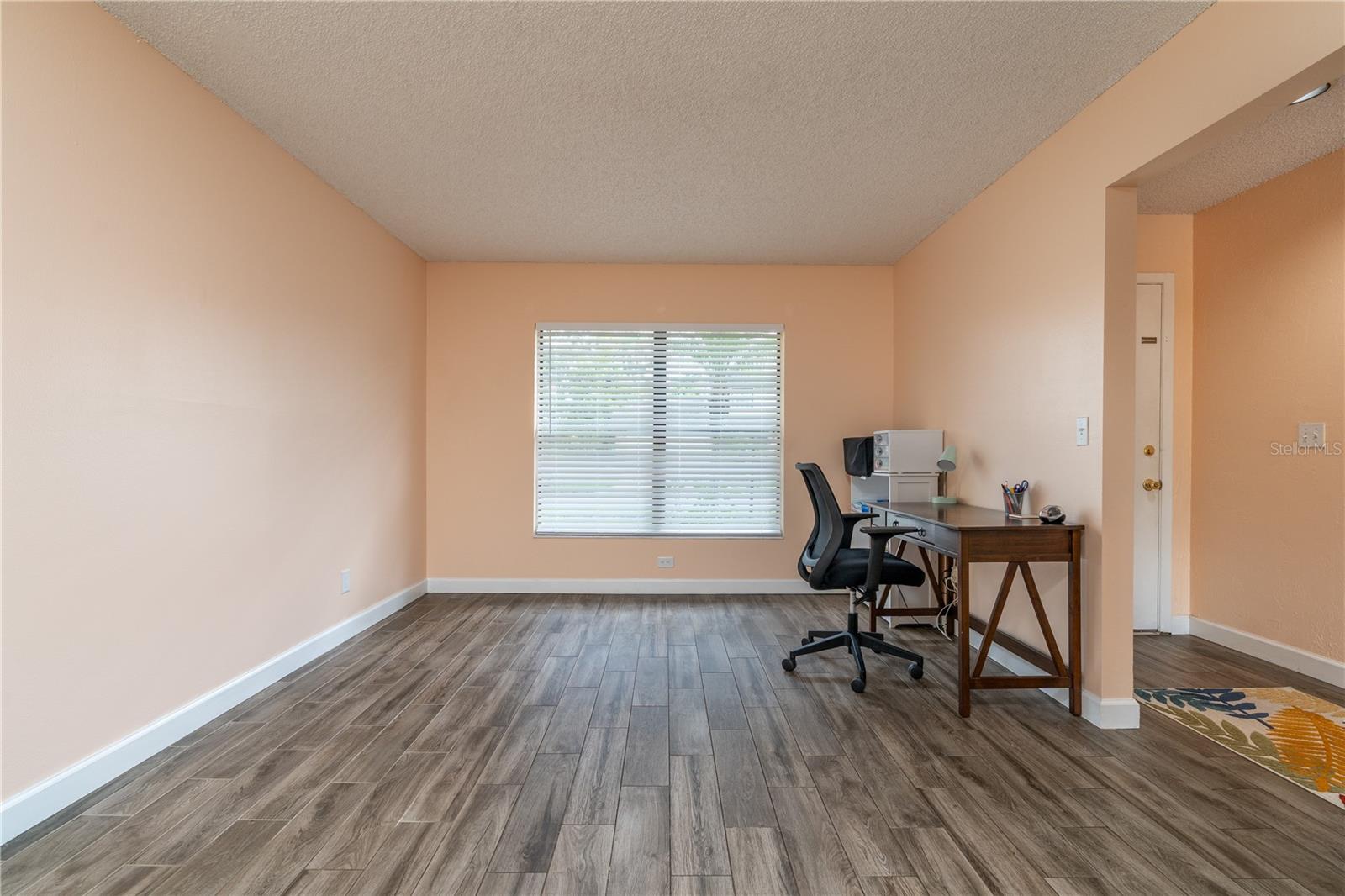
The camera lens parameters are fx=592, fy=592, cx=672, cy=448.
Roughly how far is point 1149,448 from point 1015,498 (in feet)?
5.37

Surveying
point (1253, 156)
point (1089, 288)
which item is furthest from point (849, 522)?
point (1253, 156)

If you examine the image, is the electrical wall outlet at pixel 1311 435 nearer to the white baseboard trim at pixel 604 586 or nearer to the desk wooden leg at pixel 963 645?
the desk wooden leg at pixel 963 645

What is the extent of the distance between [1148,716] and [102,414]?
4455 mm

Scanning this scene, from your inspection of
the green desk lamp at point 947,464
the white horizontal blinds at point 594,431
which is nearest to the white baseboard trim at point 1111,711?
the green desk lamp at point 947,464

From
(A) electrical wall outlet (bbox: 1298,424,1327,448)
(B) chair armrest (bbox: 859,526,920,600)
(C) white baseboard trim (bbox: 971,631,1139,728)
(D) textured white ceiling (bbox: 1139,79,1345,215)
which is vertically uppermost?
(D) textured white ceiling (bbox: 1139,79,1345,215)

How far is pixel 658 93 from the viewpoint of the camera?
260 cm

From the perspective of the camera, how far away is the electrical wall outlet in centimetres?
316

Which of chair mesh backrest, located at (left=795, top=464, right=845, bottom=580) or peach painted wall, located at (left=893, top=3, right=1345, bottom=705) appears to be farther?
chair mesh backrest, located at (left=795, top=464, right=845, bottom=580)

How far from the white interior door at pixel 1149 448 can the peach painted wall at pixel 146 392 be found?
5.17 meters

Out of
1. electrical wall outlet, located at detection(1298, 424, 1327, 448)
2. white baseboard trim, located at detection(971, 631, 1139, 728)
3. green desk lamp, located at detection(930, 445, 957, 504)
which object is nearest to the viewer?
white baseboard trim, located at detection(971, 631, 1139, 728)

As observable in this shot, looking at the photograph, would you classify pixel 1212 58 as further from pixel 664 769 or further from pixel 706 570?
pixel 706 570

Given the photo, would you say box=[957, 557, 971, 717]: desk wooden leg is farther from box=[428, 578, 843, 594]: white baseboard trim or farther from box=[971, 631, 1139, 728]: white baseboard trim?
box=[428, 578, 843, 594]: white baseboard trim

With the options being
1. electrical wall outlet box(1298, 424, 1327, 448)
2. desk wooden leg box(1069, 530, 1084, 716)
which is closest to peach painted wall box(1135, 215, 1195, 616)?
electrical wall outlet box(1298, 424, 1327, 448)

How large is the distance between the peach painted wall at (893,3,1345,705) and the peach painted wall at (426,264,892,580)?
1.55m
